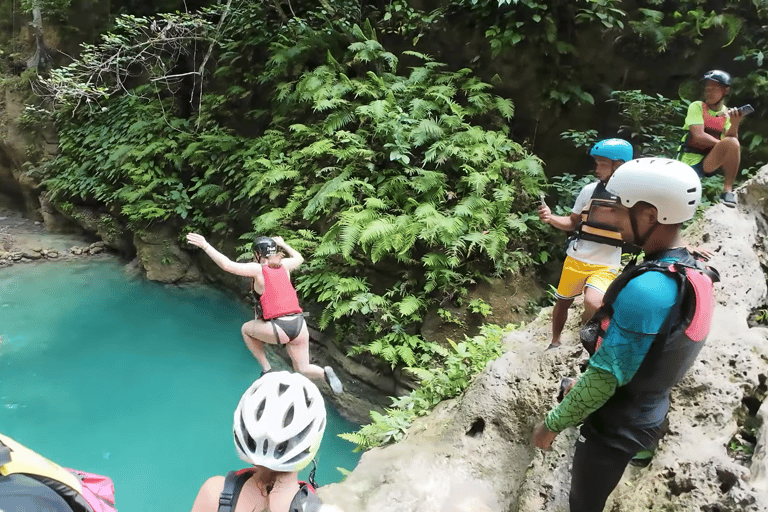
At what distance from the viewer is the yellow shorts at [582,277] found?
10.1 feet

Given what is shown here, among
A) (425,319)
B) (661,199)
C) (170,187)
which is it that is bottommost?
(425,319)

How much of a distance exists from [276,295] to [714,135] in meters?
4.69

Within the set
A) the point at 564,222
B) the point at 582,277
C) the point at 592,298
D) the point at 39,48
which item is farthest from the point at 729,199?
the point at 39,48

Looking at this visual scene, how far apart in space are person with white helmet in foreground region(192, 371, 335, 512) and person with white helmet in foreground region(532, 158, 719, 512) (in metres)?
1.06

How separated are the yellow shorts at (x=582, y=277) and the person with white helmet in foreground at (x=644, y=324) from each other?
3.65 ft

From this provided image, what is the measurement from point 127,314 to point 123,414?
3042 millimetres

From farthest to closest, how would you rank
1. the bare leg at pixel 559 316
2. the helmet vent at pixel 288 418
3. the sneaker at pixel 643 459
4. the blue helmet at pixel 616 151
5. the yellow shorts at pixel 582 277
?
the bare leg at pixel 559 316 → the yellow shorts at pixel 582 277 → the blue helmet at pixel 616 151 → the sneaker at pixel 643 459 → the helmet vent at pixel 288 418

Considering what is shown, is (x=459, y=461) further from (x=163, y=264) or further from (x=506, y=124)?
(x=163, y=264)

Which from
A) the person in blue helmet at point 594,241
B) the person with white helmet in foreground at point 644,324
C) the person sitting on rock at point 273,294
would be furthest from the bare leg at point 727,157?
the person sitting on rock at point 273,294

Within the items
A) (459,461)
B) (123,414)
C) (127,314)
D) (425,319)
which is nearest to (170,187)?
(127,314)

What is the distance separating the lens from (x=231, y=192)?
9.59 meters

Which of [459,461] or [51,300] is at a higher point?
[459,461]

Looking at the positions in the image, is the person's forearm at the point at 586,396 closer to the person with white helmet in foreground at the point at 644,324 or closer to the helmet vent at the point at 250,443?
the person with white helmet in foreground at the point at 644,324

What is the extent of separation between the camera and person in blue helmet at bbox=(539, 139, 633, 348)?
299 cm
